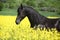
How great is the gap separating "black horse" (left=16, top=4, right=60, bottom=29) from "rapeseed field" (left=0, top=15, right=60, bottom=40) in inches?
1.8

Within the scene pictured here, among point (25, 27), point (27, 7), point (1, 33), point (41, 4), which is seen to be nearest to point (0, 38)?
point (1, 33)

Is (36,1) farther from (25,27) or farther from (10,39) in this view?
(10,39)

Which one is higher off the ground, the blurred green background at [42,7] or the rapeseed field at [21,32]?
the blurred green background at [42,7]

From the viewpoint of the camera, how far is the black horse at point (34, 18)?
2348mm

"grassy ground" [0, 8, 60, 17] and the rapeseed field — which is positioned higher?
"grassy ground" [0, 8, 60, 17]

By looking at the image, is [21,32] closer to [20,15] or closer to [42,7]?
[20,15]

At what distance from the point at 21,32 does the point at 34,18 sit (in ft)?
0.72

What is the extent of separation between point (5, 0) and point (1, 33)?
0.39 m

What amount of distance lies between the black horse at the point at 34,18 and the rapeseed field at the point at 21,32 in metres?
0.05

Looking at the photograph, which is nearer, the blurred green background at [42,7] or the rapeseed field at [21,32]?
the rapeseed field at [21,32]

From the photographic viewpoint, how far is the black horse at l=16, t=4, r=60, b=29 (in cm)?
235

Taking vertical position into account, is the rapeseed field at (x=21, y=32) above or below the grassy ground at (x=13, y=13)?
below

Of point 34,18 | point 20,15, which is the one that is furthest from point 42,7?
point 20,15

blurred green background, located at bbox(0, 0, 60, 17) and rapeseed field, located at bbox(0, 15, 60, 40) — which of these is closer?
rapeseed field, located at bbox(0, 15, 60, 40)
